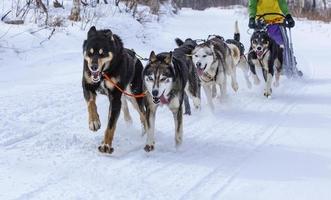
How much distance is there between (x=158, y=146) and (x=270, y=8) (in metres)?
4.19

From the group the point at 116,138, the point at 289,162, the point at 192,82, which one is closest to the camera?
the point at 289,162

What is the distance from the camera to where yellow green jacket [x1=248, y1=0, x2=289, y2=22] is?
786 cm

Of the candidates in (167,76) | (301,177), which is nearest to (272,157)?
Answer: (301,177)

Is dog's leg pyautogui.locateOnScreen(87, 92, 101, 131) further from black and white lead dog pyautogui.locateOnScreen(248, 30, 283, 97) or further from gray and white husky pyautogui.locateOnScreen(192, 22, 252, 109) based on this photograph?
black and white lead dog pyautogui.locateOnScreen(248, 30, 283, 97)

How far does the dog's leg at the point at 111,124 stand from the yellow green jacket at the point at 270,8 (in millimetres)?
4108

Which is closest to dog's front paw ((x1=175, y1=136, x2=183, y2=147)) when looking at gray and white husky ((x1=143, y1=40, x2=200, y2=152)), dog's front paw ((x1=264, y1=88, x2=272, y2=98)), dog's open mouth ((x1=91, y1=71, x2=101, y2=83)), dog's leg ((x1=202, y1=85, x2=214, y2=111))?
gray and white husky ((x1=143, y1=40, x2=200, y2=152))

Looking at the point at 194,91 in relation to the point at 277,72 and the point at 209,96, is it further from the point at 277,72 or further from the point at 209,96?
the point at 277,72

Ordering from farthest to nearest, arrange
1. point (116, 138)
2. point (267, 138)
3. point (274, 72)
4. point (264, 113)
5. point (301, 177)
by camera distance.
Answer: point (274, 72) → point (264, 113) → point (267, 138) → point (116, 138) → point (301, 177)

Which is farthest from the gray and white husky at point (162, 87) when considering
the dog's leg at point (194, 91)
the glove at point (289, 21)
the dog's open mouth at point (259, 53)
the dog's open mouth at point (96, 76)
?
the glove at point (289, 21)

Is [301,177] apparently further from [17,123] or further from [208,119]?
[17,123]

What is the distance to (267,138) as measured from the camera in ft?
16.2

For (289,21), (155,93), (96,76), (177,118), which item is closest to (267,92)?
(289,21)

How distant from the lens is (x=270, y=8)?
7.95m

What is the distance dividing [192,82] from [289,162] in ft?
5.65
